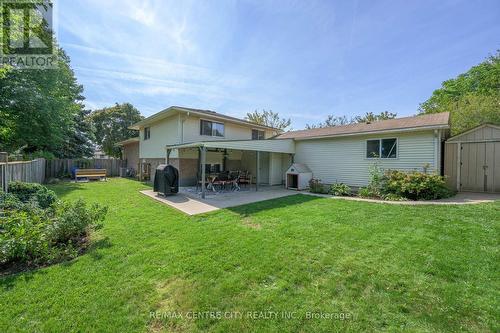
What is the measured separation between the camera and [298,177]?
12562mm

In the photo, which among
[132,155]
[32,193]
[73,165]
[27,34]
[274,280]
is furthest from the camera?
[132,155]

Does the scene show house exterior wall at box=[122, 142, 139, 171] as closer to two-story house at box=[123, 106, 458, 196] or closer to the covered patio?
two-story house at box=[123, 106, 458, 196]

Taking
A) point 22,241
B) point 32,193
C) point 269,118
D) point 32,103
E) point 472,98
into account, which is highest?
point 269,118

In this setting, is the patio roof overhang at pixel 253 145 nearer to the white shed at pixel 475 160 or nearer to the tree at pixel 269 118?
the white shed at pixel 475 160

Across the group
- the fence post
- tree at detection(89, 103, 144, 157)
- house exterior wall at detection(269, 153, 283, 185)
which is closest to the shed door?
house exterior wall at detection(269, 153, 283, 185)

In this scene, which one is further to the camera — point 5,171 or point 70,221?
point 5,171

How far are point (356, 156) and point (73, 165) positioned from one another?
22.8 metres

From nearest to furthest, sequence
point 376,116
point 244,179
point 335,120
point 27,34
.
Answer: point 27,34 → point 244,179 → point 376,116 → point 335,120

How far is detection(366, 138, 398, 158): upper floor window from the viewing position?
10.4 meters

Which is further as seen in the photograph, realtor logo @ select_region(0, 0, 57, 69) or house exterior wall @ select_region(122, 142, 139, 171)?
house exterior wall @ select_region(122, 142, 139, 171)

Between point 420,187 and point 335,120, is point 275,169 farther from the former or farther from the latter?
point 335,120

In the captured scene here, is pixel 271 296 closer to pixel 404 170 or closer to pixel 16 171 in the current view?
pixel 404 170

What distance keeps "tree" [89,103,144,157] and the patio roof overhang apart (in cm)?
2067

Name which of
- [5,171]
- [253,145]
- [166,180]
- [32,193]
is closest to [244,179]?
[253,145]
